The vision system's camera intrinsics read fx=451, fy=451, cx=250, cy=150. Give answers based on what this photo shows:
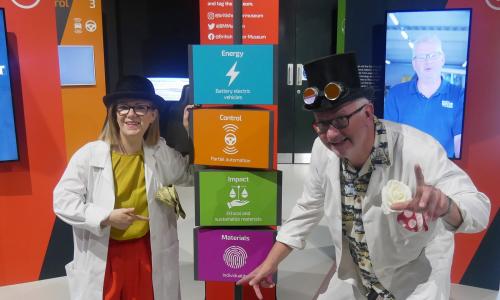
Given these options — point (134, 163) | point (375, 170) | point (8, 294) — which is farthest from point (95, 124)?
point (375, 170)

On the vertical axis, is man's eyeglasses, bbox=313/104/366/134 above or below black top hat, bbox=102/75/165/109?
below

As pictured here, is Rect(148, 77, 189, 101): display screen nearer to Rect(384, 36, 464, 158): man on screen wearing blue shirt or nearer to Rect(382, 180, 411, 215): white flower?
Rect(384, 36, 464, 158): man on screen wearing blue shirt

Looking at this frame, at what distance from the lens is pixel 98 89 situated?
443 centimetres

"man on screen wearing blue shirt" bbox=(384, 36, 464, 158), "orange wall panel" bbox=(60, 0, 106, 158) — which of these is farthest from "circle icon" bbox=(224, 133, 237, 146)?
"orange wall panel" bbox=(60, 0, 106, 158)

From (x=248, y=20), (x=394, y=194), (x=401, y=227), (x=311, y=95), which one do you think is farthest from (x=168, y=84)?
(x=394, y=194)

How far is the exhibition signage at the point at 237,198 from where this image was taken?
2.09 metres

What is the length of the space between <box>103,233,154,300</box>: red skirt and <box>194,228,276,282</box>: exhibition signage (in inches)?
10.5

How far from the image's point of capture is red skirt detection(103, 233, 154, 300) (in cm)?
217

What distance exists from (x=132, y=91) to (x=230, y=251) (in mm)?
884

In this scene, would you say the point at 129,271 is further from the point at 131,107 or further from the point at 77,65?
the point at 77,65

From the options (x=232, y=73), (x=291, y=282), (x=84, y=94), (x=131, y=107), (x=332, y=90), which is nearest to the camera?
(x=332, y=90)

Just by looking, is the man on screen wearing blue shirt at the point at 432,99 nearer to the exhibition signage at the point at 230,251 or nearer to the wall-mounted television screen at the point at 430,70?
the wall-mounted television screen at the point at 430,70

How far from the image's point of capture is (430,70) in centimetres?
314

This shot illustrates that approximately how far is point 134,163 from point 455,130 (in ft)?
→ 7.25
